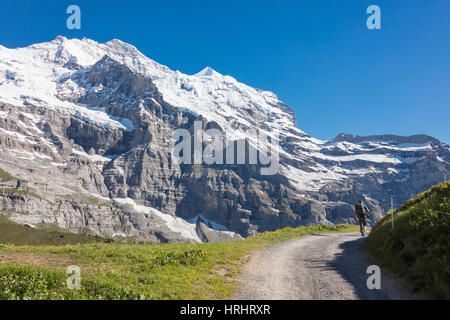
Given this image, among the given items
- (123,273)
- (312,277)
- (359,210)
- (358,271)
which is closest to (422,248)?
(358,271)

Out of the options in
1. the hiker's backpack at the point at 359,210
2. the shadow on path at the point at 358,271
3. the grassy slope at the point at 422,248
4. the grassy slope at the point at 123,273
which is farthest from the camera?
the hiker's backpack at the point at 359,210

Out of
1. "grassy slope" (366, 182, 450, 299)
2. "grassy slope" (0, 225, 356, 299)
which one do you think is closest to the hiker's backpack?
"grassy slope" (366, 182, 450, 299)

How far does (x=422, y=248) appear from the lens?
1424 centimetres

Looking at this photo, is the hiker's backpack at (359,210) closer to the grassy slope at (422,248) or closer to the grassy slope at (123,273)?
the grassy slope at (422,248)

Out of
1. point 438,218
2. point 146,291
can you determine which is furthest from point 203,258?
point 438,218

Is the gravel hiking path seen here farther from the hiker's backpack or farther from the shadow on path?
the hiker's backpack

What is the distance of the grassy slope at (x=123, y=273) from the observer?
1151 centimetres

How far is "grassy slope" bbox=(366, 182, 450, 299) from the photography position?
1198 centimetres

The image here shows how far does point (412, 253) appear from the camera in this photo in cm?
1472

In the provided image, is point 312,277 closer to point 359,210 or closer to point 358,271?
point 358,271

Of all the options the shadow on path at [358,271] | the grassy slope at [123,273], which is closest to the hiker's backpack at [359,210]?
the shadow on path at [358,271]

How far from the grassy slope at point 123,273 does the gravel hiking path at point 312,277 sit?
1172mm

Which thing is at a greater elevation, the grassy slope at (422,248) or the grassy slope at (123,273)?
the grassy slope at (422,248)
